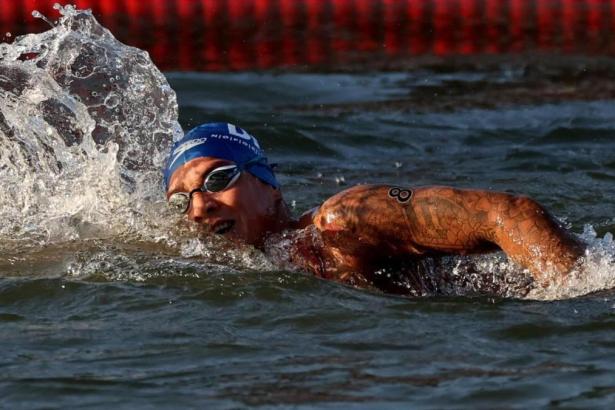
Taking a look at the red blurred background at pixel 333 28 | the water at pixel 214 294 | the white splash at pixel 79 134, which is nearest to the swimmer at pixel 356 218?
the water at pixel 214 294

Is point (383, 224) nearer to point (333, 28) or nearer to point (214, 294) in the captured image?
point (214, 294)

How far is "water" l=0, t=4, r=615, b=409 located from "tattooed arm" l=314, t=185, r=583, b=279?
5.9 inches

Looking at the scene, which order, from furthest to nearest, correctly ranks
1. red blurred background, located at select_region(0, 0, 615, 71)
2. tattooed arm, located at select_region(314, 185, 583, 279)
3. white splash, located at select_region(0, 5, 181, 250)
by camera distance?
red blurred background, located at select_region(0, 0, 615, 71) → white splash, located at select_region(0, 5, 181, 250) → tattooed arm, located at select_region(314, 185, 583, 279)

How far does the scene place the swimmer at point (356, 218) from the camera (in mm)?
4203

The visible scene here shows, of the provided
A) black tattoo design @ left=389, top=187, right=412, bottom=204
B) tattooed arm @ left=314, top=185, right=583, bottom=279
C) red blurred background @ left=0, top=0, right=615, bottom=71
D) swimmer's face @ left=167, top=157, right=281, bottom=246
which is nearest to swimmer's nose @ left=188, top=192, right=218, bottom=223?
swimmer's face @ left=167, top=157, right=281, bottom=246

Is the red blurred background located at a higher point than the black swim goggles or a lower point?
higher

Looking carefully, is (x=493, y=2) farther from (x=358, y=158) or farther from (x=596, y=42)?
(x=358, y=158)

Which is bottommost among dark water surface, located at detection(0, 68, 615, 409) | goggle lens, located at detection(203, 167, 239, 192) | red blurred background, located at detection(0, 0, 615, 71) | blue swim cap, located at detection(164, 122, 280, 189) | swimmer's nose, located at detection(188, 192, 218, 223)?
dark water surface, located at detection(0, 68, 615, 409)

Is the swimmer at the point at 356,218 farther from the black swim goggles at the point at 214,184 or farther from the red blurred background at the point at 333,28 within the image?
the red blurred background at the point at 333,28

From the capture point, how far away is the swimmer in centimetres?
420

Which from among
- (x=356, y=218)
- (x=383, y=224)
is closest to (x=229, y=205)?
(x=356, y=218)

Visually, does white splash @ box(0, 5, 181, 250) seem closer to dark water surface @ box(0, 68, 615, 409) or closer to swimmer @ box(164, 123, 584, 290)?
dark water surface @ box(0, 68, 615, 409)

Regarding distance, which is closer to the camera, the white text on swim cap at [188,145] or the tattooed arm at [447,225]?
the tattooed arm at [447,225]

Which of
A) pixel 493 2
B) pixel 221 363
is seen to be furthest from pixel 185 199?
pixel 493 2
